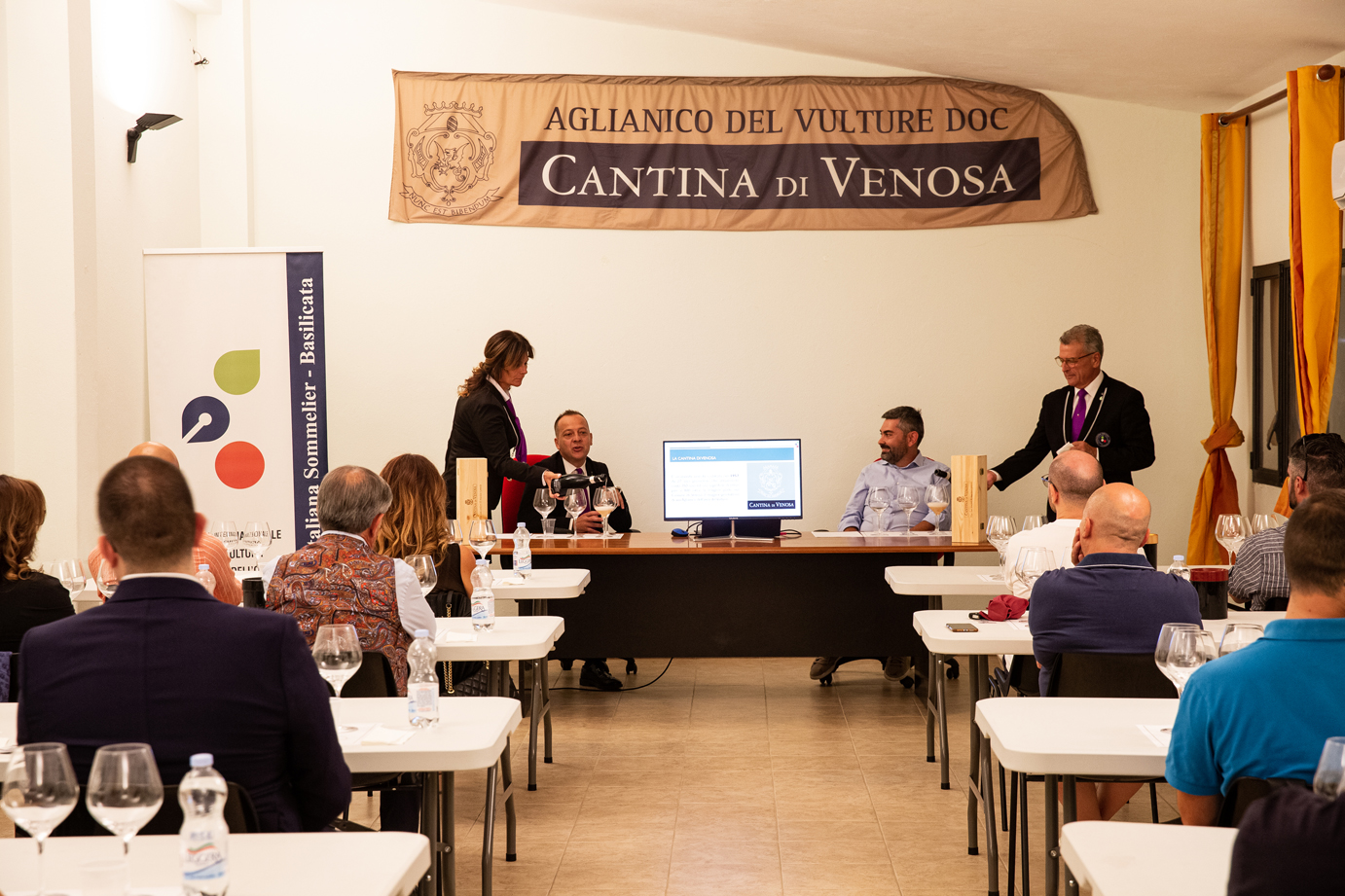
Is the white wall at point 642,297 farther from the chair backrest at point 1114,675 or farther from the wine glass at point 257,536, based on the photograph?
the chair backrest at point 1114,675

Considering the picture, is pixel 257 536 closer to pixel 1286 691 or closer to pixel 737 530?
pixel 737 530

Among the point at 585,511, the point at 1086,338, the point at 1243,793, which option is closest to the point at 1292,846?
the point at 1243,793

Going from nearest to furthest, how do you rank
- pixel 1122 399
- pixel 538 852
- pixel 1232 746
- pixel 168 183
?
pixel 1232 746 → pixel 538 852 → pixel 1122 399 → pixel 168 183

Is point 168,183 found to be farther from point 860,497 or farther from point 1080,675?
point 1080,675

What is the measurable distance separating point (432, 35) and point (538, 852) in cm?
507

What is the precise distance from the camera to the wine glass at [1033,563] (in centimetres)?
360

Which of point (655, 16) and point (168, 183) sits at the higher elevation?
point (655, 16)

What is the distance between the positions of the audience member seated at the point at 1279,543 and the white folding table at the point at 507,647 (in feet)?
7.39

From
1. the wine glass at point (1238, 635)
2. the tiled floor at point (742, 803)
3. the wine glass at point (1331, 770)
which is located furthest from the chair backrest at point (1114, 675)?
the wine glass at point (1331, 770)

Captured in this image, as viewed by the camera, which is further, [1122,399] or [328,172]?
[328,172]

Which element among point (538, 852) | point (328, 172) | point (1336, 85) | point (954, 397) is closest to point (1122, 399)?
point (954, 397)

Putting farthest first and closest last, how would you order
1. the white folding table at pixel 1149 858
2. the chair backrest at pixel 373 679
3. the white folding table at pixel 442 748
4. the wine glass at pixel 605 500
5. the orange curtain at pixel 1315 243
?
the wine glass at pixel 605 500 < the orange curtain at pixel 1315 243 < the chair backrest at pixel 373 679 < the white folding table at pixel 442 748 < the white folding table at pixel 1149 858

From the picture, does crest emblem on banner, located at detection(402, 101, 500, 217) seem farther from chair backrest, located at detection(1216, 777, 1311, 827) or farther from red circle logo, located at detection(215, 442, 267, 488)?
chair backrest, located at detection(1216, 777, 1311, 827)

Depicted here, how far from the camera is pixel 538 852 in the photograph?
389 cm
